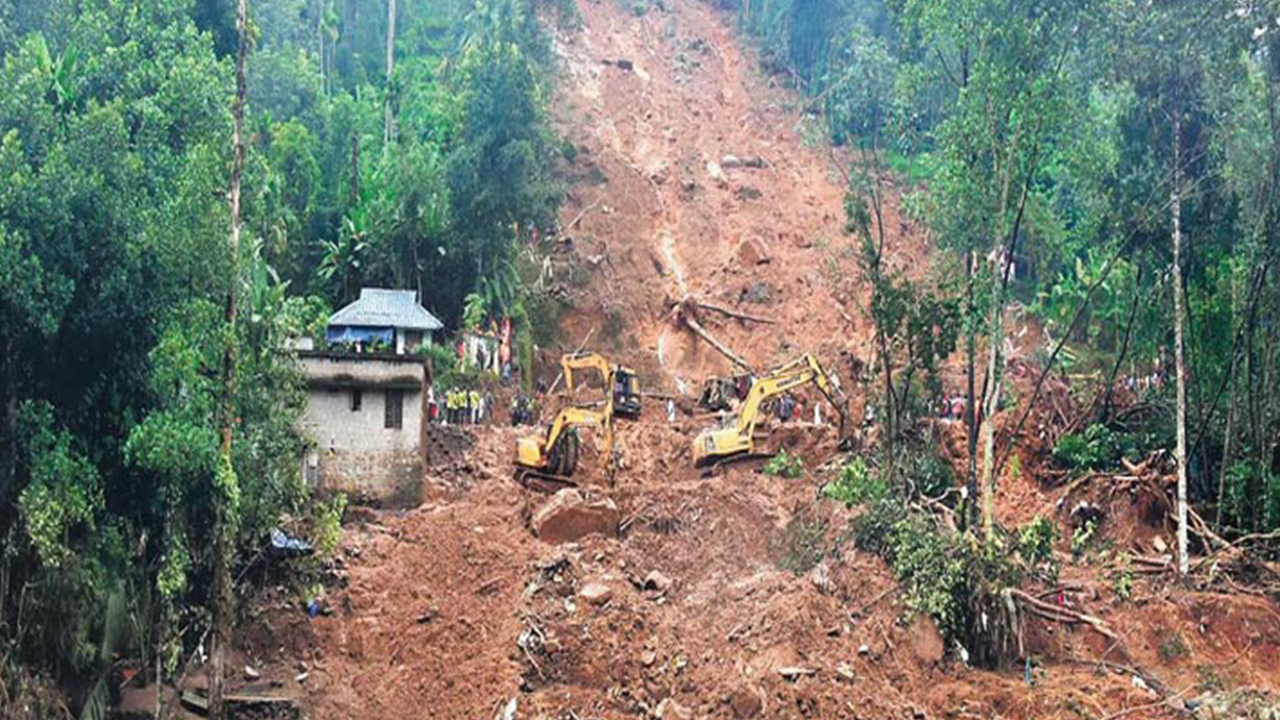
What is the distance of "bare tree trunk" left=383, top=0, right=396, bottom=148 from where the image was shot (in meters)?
44.7

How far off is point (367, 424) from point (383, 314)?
547cm

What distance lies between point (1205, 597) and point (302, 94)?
30.1 meters

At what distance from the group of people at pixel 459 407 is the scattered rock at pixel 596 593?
10.1 metres

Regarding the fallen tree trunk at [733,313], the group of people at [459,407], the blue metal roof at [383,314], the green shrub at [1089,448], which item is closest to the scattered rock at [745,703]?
the green shrub at [1089,448]

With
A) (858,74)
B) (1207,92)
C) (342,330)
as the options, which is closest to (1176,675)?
(1207,92)

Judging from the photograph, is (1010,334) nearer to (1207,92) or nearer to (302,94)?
(1207,92)

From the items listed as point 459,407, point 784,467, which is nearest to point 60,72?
point 459,407

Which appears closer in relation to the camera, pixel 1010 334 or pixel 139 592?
A: pixel 139 592

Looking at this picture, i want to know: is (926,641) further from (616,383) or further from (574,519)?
(616,383)

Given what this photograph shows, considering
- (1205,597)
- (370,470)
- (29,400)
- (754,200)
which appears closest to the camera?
(29,400)

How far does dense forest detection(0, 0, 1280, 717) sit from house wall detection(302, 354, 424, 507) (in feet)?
4.42

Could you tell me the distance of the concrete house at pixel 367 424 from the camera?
27.2 m

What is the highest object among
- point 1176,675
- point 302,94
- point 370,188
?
point 302,94

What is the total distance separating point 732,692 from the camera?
19.7m
